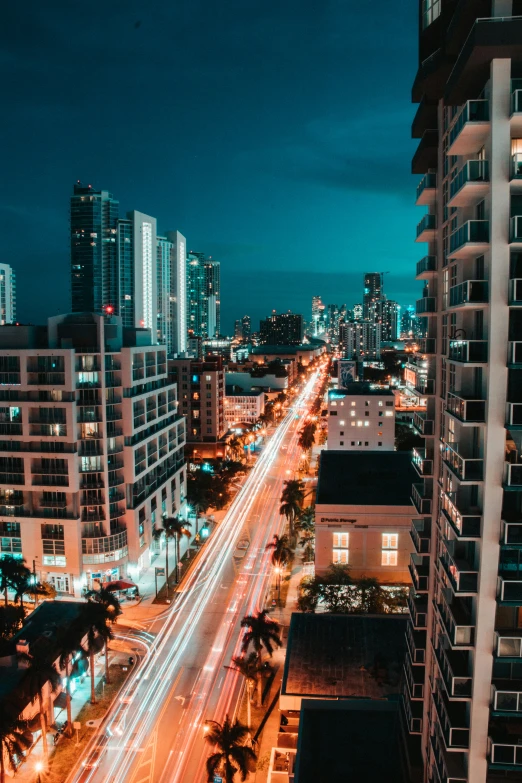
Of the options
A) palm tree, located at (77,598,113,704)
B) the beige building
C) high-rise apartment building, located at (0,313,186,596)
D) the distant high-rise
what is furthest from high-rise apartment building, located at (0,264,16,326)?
palm tree, located at (77,598,113,704)

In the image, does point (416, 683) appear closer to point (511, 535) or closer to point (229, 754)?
point (511, 535)

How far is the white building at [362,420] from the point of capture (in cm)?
8696

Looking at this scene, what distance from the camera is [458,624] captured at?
16797 millimetres

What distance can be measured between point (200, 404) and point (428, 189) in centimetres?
8227

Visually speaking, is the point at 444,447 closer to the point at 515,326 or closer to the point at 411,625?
the point at 515,326

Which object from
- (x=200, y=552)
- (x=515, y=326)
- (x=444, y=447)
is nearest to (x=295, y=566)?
(x=200, y=552)

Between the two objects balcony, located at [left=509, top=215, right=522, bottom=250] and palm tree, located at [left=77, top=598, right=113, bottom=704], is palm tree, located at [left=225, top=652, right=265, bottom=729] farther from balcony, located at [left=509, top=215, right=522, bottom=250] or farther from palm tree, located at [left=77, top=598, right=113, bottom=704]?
balcony, located at [left=509, top=215, right=522, bottom=250]

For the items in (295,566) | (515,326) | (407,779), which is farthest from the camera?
(295,566)

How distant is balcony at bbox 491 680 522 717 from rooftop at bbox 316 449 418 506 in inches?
1375

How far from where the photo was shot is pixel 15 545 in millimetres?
51812

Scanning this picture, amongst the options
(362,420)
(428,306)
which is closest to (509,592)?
(428,306)

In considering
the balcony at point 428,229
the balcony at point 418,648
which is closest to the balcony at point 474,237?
the balcony at point 428,229

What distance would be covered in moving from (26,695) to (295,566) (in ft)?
99.2

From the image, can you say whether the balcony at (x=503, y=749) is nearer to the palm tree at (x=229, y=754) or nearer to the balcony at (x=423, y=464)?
the balcony at (x=423, y=464)
